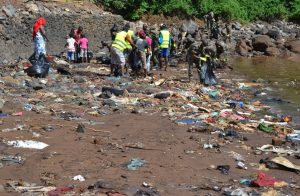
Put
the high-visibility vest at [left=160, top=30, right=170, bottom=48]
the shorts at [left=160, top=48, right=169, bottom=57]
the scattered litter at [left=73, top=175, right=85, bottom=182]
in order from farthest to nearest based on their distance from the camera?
the shorts at [left=160, top=48, right=169, bottom=57], the high-visibility vest at [left=160, top=30, right=170, bottom=48], the scattered litter at [left=73, top=175, right=85, bottom=182]

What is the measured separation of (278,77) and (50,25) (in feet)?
26.7

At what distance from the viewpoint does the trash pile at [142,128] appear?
229 inches

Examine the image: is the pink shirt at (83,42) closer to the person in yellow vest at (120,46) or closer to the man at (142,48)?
the man at (142,48)

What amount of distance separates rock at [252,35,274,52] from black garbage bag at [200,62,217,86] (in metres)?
12.8

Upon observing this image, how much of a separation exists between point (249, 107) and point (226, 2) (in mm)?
24131

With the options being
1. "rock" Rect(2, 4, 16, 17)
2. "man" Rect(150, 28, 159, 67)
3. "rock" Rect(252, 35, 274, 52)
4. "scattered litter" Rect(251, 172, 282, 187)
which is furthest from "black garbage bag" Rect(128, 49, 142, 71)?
"rock" Rect(252, 35, 274, 52)

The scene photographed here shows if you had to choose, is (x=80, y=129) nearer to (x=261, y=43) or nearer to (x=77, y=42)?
(x=77, y=42)

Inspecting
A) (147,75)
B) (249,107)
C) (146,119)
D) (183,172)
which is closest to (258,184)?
(183,172)

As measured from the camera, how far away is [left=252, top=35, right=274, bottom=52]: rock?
85.6 feet

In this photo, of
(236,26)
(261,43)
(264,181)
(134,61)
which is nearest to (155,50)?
(134,61)

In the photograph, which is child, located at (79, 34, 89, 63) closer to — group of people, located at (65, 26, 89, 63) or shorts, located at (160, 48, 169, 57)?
group of people, located at (65, 26, 89, 63)

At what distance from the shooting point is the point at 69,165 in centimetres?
620

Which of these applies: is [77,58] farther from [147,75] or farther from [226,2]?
[226,2]

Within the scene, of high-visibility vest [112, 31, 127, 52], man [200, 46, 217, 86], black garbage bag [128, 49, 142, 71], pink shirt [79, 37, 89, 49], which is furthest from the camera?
pink shirt [79, 37, 89, 49]
